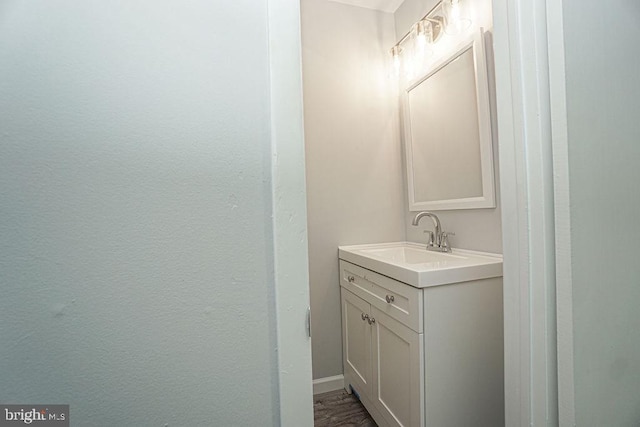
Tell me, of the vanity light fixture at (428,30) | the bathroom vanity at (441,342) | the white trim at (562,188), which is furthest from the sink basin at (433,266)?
the vanity light fixture at (428,30)

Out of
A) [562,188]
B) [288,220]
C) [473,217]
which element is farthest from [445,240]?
[288,220]

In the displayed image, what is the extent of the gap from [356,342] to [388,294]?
541 mm

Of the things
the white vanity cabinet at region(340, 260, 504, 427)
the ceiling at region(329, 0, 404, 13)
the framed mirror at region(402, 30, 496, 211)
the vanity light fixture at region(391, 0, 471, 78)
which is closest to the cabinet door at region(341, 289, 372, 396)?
the white vanity cabinet at region(340, 260, 504, 427)

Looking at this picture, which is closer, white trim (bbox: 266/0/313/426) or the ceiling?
white trim (bbox: 266/0/313/426)

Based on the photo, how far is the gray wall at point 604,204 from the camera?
2.48 feet

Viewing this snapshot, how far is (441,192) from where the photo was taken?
170cm

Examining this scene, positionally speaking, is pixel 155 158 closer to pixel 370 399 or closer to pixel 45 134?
pixel 45 134

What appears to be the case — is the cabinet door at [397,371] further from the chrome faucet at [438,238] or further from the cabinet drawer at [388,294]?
the chrome faucet at [438,238]

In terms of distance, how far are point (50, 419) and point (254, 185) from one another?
43cm

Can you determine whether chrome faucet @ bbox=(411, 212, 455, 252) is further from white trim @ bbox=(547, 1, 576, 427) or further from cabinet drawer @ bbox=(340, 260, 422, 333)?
white trim @ bbox=(547, 1, 576, 427)

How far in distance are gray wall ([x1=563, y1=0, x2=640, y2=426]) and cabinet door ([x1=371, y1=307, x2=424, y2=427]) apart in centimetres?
51

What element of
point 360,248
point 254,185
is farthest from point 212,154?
point 360,248

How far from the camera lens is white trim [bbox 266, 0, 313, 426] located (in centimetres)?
52

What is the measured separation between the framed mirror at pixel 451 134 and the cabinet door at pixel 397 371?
698 millimetres
